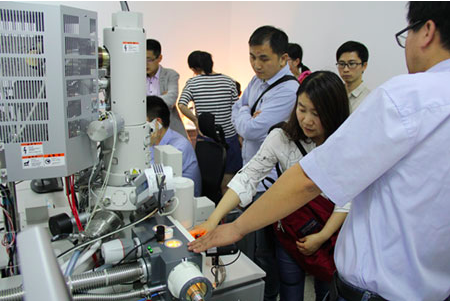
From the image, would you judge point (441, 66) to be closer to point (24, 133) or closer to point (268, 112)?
point (24, 133)

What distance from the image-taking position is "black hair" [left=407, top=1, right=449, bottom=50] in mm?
720

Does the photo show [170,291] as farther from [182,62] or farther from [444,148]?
[182,62]

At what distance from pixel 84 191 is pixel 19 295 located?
0.43 meters

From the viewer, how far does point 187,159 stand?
2031 mm

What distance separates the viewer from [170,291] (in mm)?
816

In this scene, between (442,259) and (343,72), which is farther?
(343,72)

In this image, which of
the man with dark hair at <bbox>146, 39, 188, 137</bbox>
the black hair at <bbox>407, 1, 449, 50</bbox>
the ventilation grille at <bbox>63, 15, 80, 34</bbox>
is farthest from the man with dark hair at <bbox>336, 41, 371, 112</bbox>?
the ventilation grille at <bbox>63, 15, 80, 34</bbox>

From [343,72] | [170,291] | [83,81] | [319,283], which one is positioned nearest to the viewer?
[170,291]

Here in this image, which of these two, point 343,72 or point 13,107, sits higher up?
point 343,72

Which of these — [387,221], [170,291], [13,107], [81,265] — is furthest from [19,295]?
[387,221]

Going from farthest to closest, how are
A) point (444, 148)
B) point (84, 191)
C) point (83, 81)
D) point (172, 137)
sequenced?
point (172, 137), point (84, 191), point (83, 81), point (444, 148)

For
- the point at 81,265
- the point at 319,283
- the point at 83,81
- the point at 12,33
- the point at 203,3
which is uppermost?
the point at 203,3

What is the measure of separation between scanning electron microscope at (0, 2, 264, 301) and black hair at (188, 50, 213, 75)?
1993mm

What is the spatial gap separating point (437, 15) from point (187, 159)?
1491 mm
